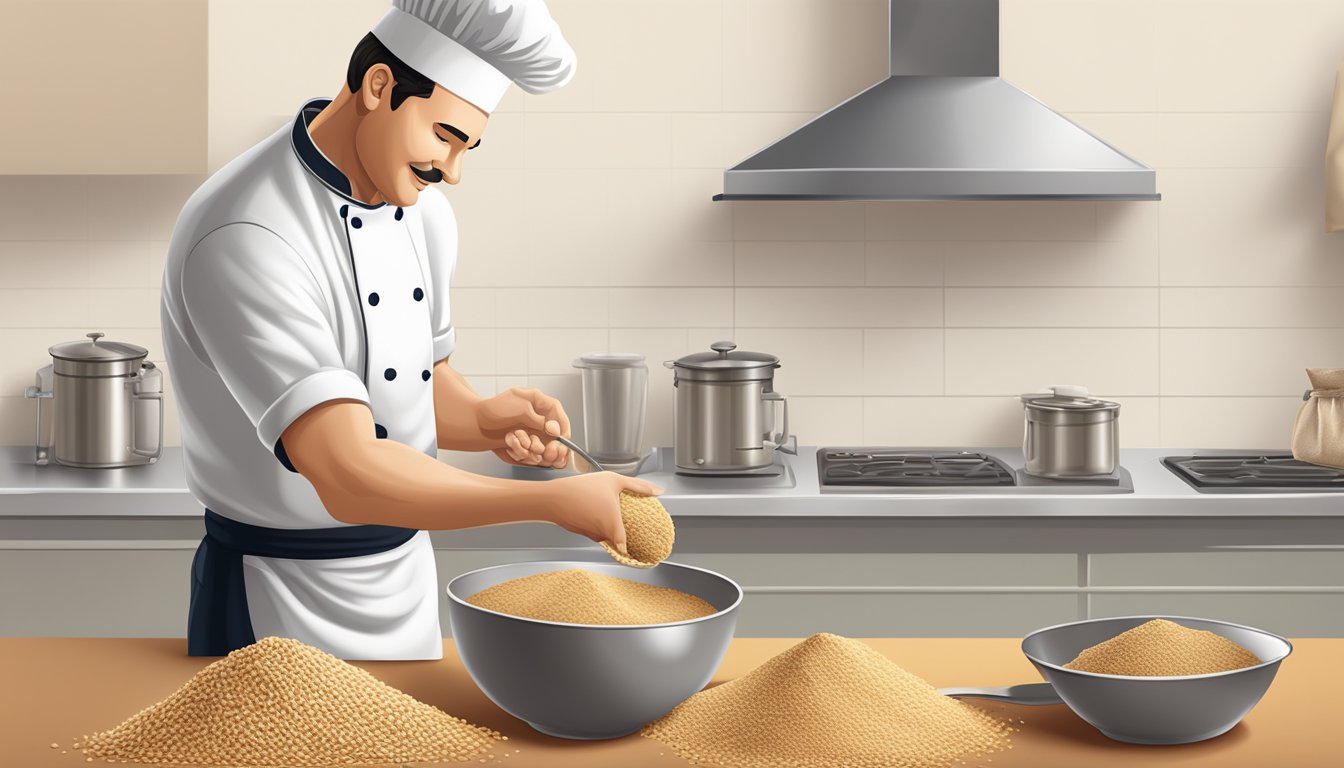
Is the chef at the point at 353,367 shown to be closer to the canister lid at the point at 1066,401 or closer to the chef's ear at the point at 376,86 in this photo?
the chef's ear at the point at 376,86

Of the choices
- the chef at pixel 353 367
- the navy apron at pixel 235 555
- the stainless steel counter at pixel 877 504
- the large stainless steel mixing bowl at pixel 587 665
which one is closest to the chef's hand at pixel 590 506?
the chef at pixel 353 367

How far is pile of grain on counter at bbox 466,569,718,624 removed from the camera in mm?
1211

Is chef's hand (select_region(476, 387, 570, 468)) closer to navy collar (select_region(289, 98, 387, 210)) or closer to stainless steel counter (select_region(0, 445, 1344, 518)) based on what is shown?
navy collar (select_region(289, 98, 387, 210))

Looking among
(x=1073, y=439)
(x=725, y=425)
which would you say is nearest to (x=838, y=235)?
(x=725, y=425)

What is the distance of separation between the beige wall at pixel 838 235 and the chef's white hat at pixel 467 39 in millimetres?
1611

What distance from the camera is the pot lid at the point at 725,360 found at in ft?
9.09

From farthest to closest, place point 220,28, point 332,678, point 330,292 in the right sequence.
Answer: point 220,28
point 330,292
point 332,678

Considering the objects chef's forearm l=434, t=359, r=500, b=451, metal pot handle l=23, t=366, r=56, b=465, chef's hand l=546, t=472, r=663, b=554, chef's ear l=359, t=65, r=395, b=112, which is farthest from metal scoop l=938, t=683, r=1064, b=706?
metal pot handle l=23, t=366, r=56, b=465

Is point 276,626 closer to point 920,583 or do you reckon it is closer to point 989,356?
point 920,583

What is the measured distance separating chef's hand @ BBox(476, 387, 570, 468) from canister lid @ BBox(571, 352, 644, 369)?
1177mm

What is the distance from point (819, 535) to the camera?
262 cm

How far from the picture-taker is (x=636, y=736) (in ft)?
3.94

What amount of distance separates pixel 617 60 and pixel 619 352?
66 cm

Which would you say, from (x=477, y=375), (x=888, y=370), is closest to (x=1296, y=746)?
(x=888, y=370)
